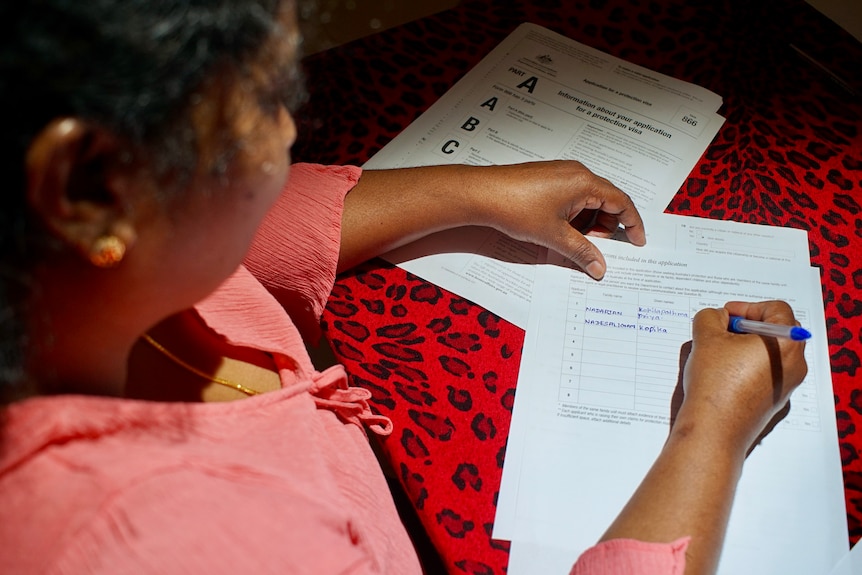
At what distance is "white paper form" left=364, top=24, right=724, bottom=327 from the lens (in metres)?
0.92

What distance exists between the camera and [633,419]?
2.51 ft

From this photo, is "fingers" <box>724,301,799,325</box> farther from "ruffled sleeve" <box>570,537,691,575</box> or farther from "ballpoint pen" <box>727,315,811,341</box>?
"ruffled sleeve" <box>570,537,691,575</box>

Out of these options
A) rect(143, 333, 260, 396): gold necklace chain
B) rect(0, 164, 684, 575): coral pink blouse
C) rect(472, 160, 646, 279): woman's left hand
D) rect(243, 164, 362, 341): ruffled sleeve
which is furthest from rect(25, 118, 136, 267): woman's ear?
rect(472, 160, 646, 279): woman's left hand

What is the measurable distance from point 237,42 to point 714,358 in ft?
1.82

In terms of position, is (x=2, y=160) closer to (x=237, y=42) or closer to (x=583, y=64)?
(x=237, y=42)

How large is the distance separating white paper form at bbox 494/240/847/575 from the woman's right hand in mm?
31

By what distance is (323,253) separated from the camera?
872mm

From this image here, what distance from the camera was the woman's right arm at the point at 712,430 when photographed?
0.66 m

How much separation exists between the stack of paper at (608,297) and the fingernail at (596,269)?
15 mm

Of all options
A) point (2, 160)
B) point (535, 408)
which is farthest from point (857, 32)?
point (2, 160)

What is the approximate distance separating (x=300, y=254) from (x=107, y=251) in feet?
1.47

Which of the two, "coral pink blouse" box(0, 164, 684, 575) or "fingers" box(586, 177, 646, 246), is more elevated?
"fingers" box(586, 177, 646, 246)

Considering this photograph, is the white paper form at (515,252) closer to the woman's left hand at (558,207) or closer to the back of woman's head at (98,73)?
the woman's left hand at (558,207)

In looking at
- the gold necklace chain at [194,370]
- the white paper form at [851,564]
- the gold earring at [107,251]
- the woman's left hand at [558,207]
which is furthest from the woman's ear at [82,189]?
the white paper form at [851,564]
